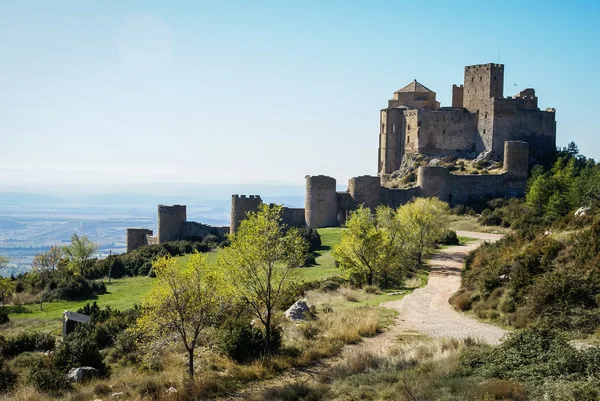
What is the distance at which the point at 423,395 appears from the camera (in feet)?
29.6

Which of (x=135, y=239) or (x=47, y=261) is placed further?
(x=135, y=239)

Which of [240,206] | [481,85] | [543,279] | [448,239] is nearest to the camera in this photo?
[543,279]

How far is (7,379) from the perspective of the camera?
14.0m

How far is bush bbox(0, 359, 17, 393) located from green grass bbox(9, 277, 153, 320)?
8102 millimetres

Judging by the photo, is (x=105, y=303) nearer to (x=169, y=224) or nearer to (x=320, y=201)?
(x=169, y=224)

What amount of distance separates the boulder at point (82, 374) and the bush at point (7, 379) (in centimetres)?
130

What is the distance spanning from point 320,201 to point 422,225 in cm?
1564

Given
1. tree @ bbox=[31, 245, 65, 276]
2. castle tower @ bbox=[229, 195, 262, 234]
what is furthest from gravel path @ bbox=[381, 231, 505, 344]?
tree @ bbox=[31, 245, 65, 276]

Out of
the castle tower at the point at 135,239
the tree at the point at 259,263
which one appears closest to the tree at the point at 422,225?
the tree at the point at 259,263

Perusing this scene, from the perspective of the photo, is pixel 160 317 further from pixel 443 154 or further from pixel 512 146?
pixel 443 154

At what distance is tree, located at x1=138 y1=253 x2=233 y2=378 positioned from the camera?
13050 mm

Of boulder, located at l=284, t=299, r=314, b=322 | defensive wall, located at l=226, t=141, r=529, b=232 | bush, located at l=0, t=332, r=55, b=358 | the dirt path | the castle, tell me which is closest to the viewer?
the dirt path

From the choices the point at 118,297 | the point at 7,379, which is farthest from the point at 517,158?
the point at 7,379

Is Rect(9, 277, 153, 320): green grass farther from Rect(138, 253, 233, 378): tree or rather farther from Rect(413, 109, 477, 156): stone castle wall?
Rect(413, 109, 477, 156): stone castle wall
